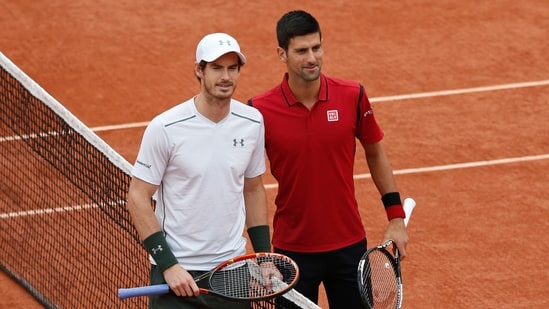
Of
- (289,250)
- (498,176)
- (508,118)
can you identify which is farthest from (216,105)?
(508,118)

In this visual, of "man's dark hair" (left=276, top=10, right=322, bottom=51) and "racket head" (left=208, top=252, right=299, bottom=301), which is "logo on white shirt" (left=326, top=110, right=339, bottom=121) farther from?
"racket head" (left=208, top=252, right=299, bottom=301)

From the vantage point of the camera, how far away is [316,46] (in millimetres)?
6617

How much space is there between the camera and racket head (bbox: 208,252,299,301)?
597 cm

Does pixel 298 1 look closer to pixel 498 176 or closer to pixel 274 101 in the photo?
pixel 498 176

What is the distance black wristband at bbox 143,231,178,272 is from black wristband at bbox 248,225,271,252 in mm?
557

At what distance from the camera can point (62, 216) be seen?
10.5 m

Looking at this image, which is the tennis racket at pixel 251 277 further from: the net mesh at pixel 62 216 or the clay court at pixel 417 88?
the clay court at pixel 417 88

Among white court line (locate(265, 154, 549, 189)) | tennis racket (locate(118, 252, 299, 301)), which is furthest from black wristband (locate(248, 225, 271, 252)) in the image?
white court line (locate(265, 154, 549, 189))

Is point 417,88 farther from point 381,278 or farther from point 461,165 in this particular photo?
point 381,278

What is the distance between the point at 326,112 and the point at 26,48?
8.45 metres

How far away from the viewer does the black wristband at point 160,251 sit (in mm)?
5852

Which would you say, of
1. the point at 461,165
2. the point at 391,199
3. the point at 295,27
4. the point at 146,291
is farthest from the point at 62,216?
the point at 146,291

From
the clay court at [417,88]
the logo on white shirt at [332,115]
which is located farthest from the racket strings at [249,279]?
the clay court at [417,88]

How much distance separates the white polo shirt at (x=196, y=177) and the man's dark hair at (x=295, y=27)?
0.76m
